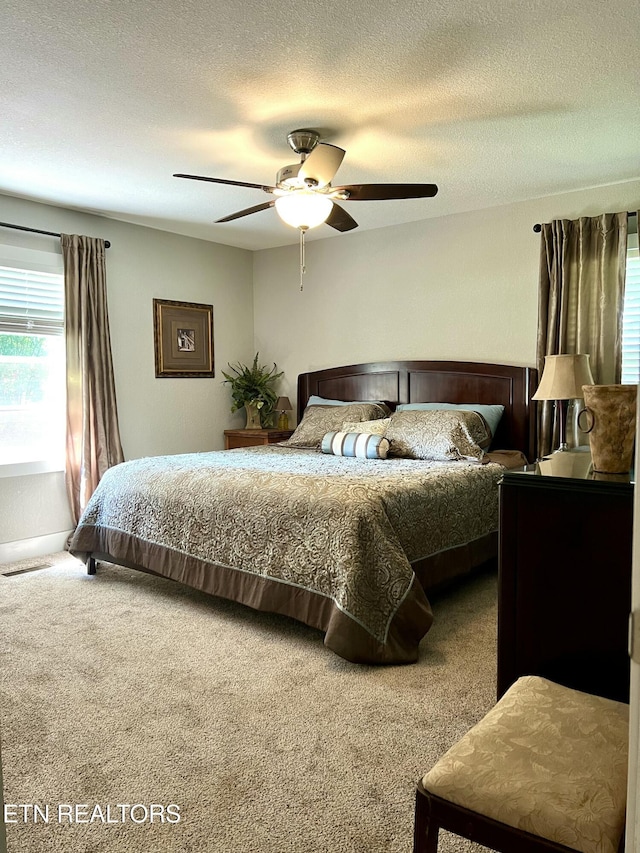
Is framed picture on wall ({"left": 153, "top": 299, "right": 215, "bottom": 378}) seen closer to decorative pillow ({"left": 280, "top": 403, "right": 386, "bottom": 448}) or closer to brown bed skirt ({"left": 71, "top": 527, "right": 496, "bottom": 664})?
decorative pillow ({"left": 280, "top": 403, "right": 386, "bottom": 448})

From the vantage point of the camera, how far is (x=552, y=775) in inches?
44.1

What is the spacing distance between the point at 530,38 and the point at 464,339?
267 cm

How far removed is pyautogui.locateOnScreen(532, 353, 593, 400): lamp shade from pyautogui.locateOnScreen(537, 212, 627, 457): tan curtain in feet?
1.13

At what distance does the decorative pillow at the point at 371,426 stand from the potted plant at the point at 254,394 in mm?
1445

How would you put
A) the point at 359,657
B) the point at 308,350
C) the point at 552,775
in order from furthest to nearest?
the point at 308,350, the point at 359,657, the point at 552,775

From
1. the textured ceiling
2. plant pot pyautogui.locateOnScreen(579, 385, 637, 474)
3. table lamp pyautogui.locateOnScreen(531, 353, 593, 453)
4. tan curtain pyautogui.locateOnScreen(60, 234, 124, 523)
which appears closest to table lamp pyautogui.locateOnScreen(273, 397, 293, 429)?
tan curtain pyautogui.locateOnScreen(60, 234, 124, 523)

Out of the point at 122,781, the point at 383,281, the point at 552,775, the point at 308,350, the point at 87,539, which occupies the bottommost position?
the point at 122,781

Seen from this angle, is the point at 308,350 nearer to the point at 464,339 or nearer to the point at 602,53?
the point at 464,339

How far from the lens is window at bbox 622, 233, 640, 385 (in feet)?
13.1

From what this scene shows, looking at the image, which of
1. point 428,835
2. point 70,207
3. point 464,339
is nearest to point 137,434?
point 70,207

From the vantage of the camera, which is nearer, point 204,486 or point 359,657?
point 359,657

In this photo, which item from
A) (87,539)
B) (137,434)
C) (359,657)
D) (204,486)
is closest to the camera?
(359,657)

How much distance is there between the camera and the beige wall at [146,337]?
454 cm

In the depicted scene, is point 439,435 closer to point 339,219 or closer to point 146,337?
point 339,219
